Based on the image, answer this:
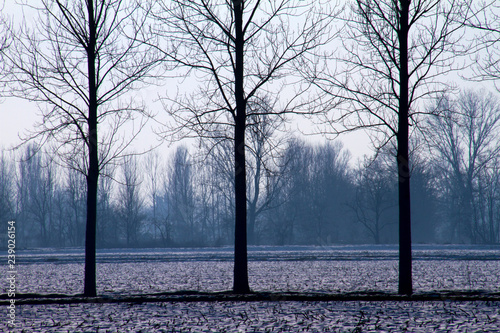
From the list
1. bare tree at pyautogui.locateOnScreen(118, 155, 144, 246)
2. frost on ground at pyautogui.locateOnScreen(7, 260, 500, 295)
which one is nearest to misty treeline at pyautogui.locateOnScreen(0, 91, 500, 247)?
bare tree at pyautogui.locateOnScreen(118, 155, 144, 246)

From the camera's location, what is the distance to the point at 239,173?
11781 millimetres

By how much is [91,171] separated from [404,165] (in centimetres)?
774

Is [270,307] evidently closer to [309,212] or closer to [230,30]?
[230,30]

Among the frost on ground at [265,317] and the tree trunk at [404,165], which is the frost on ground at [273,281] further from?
the frost on ground at [265,317]

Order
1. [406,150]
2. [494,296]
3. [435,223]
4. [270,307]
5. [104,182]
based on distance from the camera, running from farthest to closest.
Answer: [104,182], [435,223], [406,150], [494,296], [270,307]

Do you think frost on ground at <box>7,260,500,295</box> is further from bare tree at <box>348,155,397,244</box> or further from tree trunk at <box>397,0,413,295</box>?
bare tree at <box>348,155,397,244</box>

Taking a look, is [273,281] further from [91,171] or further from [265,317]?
[265,317]

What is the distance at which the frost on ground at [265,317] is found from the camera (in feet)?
23.6

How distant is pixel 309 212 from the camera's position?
202 ft

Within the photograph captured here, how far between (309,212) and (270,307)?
53.0m

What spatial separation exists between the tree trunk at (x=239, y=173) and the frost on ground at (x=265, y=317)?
6.31 feet

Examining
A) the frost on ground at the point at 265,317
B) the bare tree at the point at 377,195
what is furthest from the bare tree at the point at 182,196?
the frost on ground at the point at 265,317

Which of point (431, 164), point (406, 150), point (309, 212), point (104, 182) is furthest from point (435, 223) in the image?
point (406, 150)

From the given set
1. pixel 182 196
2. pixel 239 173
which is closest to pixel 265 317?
pixel 239 173
